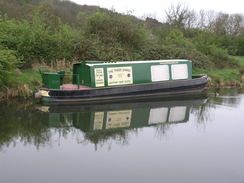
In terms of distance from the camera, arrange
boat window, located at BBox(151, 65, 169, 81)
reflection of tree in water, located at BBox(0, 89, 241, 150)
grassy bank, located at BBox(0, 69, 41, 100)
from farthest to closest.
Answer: boat window, located at BBox(151, 65, 169, 81), grassy bank, located at BBox(0, 69, 41, 100), reflection of tree in water, located at BBox(0, 89, 241, 150)

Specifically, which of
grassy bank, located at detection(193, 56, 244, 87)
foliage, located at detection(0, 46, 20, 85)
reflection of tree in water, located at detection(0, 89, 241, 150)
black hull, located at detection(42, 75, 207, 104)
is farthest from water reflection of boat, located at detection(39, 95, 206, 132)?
grassy bank, located at detection(193, 56, 244, 87)

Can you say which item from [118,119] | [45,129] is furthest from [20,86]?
[118,119]

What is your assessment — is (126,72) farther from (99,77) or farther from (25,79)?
A: (25,79)

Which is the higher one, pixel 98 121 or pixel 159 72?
pixel 159 72

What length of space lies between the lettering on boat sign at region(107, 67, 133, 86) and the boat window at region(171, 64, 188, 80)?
215cm

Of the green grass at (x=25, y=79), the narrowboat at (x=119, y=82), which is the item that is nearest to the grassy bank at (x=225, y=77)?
the narrowboat at (x=119, y=82)

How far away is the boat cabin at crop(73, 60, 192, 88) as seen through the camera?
473 inches

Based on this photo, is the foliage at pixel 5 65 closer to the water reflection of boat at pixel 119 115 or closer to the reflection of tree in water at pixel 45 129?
the reflection of tree in water at pixel 45 129

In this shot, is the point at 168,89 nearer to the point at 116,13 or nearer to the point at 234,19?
the point at 116,13

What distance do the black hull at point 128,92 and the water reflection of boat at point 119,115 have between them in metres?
0.51

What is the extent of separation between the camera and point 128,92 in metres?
12.4

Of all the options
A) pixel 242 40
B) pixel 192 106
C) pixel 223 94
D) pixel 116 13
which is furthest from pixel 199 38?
pixel 192 106

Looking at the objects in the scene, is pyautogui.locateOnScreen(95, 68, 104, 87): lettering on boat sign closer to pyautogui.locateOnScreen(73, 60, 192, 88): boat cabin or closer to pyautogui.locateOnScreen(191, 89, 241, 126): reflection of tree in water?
pyautogui.locateOnScreen(73, 60, 192, 88): boat cabin

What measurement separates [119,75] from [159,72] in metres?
1.95
